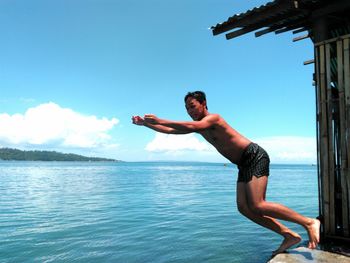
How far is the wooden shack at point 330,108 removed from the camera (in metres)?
5.79

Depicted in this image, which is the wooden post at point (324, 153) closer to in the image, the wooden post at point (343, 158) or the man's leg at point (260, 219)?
the wooden post at point (343, 158)

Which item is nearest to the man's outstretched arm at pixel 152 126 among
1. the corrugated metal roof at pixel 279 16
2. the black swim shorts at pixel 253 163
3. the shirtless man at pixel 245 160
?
the shirtless man at pixel 245 160

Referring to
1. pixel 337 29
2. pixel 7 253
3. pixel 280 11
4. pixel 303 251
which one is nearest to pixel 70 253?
pixel 7 253

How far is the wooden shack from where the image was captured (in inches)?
228

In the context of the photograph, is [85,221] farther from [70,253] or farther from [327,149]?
[327,149]

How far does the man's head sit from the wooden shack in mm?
2353

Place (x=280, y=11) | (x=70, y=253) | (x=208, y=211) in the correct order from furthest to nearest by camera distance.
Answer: (x=208, y=211), (x=70, y=253), (x=280, y=11)

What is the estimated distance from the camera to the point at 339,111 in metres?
5.93

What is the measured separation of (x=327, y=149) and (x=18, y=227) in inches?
464

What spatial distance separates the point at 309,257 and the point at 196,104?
283 centimetres

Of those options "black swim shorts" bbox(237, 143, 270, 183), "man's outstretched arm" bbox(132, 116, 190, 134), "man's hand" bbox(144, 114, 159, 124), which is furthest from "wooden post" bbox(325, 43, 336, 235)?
"man's hand" bbox(144, 114, 159, 124)

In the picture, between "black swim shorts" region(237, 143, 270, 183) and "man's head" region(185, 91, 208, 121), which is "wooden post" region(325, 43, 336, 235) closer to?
"black swim shorts" region(237, 143, 270, 183)

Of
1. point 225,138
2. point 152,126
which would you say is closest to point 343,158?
point 225,138

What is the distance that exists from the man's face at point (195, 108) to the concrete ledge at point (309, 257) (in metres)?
2.42
